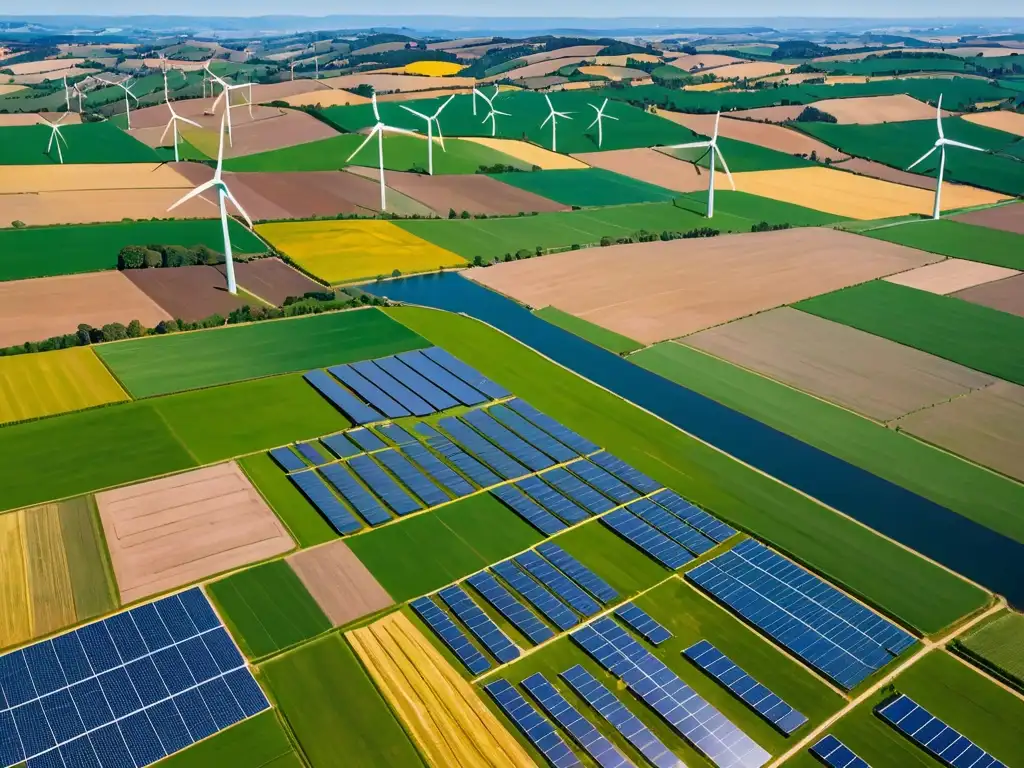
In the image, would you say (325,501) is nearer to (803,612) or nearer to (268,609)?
(268,609)

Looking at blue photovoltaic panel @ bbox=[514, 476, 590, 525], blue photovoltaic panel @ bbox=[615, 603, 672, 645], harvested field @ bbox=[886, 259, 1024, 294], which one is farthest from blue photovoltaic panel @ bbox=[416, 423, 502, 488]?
harvested field @ bbox=[886, 259, 1024, 294]

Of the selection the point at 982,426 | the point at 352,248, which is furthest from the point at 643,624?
the point at 352,248

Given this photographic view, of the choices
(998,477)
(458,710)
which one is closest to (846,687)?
(458,710)

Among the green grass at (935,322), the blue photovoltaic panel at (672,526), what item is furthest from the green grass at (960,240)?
the blue photovoltaic panel at (672,526)

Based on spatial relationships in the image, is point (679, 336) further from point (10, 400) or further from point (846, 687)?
point (10, 400)

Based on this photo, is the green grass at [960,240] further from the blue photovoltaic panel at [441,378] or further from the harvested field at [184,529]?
the harvested field at [184,529]
